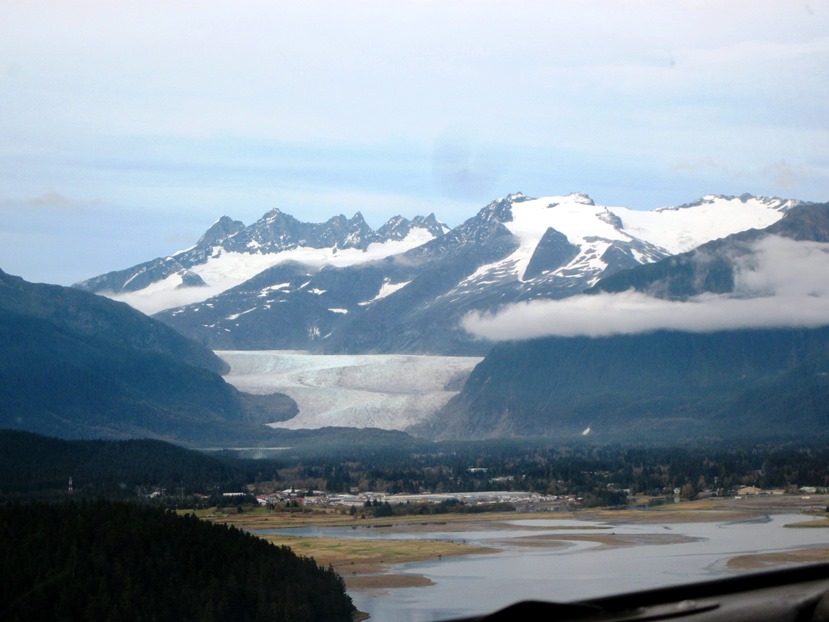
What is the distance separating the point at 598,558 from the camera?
219 ft

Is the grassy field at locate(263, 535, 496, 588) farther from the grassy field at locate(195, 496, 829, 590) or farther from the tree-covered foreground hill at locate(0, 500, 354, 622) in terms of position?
the tree-covered foreground hill at locate(0, 500, 354, 622)

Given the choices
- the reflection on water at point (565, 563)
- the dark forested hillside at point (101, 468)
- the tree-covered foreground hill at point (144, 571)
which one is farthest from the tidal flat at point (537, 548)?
the dark forested hillside at point (101, 468)

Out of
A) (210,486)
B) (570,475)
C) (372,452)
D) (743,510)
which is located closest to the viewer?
(743,510)

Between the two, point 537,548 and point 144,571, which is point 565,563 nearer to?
point 537,548

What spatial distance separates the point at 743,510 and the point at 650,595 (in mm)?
95500

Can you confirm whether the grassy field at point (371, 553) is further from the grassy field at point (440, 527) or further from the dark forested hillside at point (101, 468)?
the dark forested hillside at point (101, 468)

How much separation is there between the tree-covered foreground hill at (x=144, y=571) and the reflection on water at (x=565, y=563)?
483 centimetres

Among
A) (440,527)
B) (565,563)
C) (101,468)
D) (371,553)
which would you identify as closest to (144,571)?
(565,563)

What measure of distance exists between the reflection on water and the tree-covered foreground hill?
190 inches

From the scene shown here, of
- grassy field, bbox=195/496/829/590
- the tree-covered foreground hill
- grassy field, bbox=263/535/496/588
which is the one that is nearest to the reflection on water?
grassy field, bbox=195/496/829/590

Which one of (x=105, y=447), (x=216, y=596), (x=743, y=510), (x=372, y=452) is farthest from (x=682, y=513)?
(x=372, y=452)

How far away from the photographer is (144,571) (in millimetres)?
40469

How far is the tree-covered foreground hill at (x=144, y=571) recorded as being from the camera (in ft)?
113

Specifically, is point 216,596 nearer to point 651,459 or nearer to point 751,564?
point 751,564
